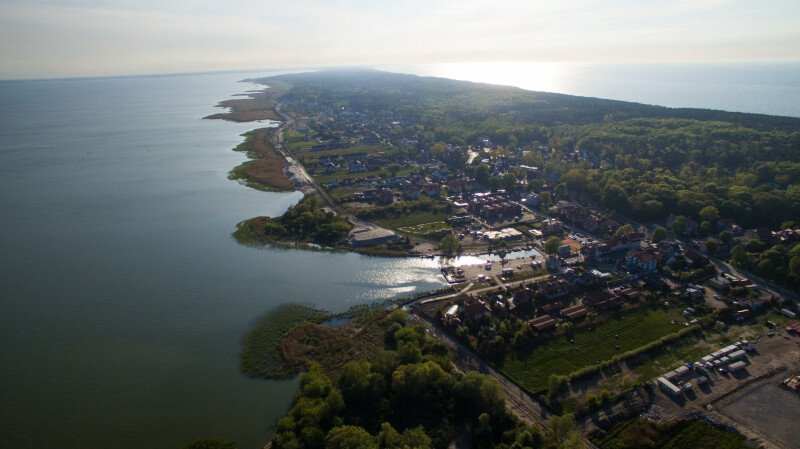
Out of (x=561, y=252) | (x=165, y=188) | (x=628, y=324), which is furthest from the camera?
(x=165, y=188)

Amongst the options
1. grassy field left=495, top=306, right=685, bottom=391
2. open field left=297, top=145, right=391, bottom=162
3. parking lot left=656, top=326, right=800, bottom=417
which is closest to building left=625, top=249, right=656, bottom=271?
grassy field left=495, top=306, right=685, bottom=391

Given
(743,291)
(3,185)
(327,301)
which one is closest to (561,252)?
(743,291)

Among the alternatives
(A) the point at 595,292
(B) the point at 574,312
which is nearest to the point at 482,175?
(A) the point at 595,292

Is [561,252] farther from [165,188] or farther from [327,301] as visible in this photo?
[165,188]

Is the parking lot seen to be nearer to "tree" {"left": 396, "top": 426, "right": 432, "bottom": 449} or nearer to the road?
Answer: the road

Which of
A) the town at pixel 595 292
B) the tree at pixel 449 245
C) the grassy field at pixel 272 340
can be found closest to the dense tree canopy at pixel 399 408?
the town at pixel 595 292

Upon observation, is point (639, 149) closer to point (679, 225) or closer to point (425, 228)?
point (679, 225)
